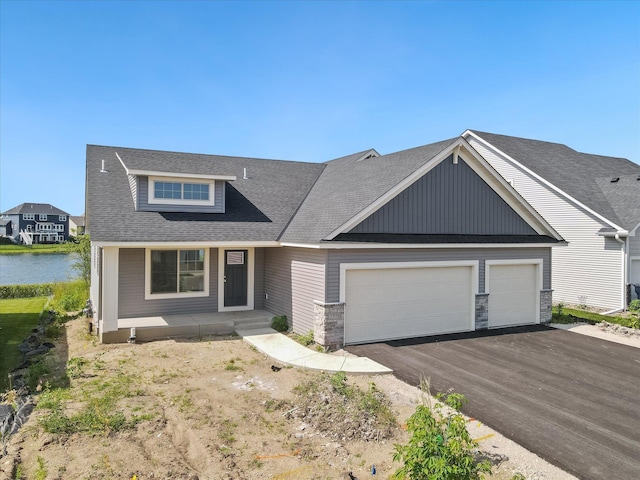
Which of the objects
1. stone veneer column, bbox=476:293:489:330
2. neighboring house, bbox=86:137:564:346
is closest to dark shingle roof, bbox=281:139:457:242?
neighboring house, bbox=86:137:564:346

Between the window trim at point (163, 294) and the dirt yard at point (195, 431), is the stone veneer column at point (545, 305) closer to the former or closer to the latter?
the dirt yard at point (195, 431)

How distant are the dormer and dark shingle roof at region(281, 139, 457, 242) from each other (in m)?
2.76

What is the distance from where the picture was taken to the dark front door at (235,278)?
14.0 meters

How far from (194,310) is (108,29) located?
9.03m

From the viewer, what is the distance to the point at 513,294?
1381 centimetres

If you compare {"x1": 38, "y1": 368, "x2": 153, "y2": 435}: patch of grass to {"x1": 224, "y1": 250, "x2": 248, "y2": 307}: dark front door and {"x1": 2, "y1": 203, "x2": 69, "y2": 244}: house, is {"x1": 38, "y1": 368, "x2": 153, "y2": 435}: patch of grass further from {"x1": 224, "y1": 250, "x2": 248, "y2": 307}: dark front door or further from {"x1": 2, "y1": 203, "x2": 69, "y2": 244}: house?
{"x1": 2, "y1": 203, "x2": 69, "y2": 244}: house

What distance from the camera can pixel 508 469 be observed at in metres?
5.36

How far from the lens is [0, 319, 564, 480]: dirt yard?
17.1 feet

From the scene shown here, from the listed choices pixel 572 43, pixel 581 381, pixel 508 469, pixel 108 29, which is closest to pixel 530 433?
pixel 508 469

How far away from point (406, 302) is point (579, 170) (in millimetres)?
15134

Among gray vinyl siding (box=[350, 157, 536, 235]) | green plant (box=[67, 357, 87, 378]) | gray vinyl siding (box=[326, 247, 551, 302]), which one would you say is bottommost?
green plant (box=[67, 357, 87, 378])

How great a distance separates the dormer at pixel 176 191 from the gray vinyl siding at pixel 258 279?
76.9 inches

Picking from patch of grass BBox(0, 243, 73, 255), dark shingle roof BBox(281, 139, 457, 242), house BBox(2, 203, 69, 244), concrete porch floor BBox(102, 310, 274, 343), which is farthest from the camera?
house BBox(2, 203, 69, 244)

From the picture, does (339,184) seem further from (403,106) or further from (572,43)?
(572,43)
